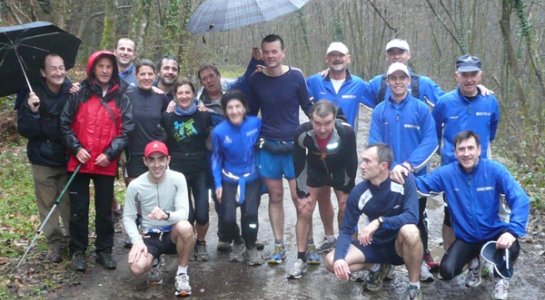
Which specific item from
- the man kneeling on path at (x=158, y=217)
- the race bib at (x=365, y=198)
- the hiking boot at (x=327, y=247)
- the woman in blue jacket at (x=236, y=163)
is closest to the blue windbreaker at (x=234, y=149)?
the woman in blue jacket at (x=236, y=163)

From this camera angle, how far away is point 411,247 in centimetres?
464

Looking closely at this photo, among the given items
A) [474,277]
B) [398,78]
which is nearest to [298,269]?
[474,277]

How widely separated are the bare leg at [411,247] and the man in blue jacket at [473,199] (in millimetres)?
391

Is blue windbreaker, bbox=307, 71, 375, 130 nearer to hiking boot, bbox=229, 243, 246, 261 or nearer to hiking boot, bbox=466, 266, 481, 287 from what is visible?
hiking boot, bbox=229, 243, 246, 261

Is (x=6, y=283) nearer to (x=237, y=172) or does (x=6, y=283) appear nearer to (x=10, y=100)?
(x=237, y=172)

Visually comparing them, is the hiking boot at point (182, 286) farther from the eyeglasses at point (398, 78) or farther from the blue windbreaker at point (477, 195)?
the eyeglasses at point (398, 78)

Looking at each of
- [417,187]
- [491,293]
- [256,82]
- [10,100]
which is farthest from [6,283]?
[10,100]

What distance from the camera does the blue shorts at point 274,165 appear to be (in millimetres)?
5777

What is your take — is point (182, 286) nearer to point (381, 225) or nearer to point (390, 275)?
point (381, 225)

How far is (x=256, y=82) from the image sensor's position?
5809 mm

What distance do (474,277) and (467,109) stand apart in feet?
5.54

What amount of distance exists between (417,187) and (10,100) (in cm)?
1139

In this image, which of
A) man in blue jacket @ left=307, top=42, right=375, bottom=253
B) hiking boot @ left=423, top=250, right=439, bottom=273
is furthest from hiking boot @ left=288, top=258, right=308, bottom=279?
hiking boot @ left=423, top=250, right=439, bottom=273

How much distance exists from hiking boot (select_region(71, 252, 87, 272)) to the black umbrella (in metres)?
1.80
